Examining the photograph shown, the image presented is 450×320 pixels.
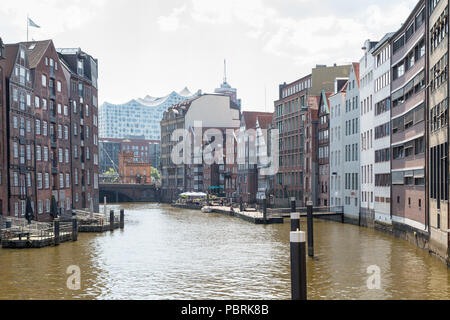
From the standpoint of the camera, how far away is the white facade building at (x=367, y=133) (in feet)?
244

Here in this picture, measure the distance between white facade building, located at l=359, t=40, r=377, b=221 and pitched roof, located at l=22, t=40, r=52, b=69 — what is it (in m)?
38.3

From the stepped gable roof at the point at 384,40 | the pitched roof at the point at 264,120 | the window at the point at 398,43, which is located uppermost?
the stepped gable roof at the point at 384,40

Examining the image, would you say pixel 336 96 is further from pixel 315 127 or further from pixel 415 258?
pixel 415 258

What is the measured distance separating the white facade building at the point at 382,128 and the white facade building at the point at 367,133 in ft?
6.17

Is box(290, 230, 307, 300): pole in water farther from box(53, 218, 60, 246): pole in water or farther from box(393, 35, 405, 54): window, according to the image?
box(393, 35, 405, 54): window

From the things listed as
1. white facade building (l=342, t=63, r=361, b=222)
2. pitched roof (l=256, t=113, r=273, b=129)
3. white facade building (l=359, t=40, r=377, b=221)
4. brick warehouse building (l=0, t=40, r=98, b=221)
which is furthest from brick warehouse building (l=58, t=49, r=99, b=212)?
white facade building (l=359, t=40, r=377, b=221)

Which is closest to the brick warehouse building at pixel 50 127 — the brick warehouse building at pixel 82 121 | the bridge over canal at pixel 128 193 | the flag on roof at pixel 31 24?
the brick warehouse building at pixel 82 121

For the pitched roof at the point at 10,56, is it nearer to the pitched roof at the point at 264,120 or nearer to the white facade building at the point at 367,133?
the white facade building at the point at 367,133

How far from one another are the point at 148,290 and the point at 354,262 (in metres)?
16.8

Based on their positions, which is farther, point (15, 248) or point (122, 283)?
point (15, 248)

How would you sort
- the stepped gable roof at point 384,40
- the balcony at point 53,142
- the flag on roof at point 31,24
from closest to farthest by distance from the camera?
the stepped gable roof at point 384,40 < the flag on roof at point 31,24 < the balcony at point 53,142

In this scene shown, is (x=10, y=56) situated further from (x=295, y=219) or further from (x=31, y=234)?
(x=295, y=219)

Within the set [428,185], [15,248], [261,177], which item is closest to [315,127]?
[261,177]

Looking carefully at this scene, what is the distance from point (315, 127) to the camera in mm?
100438
